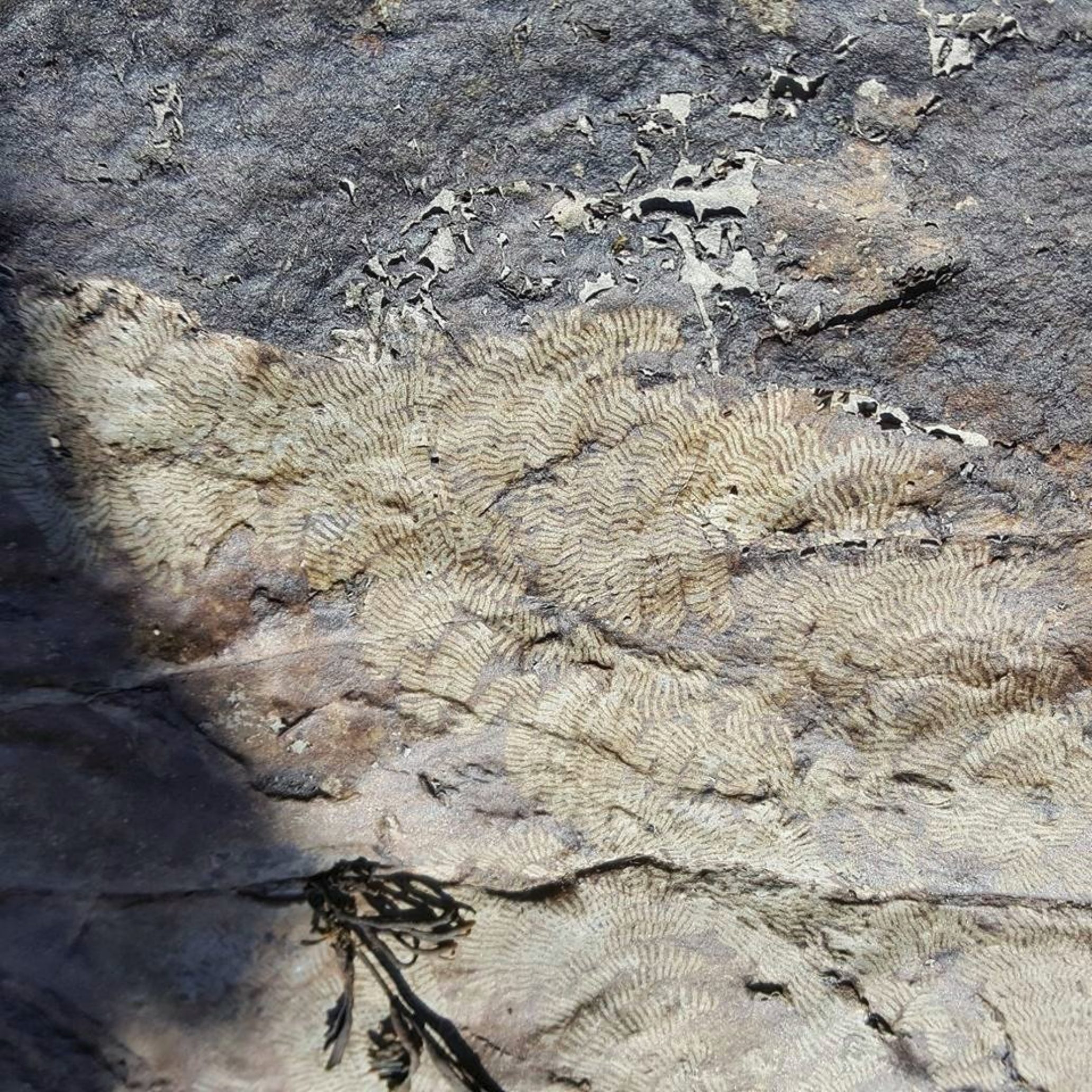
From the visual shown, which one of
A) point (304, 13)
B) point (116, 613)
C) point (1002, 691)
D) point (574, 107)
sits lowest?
point (1002, 691)

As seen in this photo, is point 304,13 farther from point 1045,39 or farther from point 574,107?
point 1045,39

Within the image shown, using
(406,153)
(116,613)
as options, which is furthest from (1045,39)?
(116,613)

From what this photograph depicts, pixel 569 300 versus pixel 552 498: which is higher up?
pixel 569 300

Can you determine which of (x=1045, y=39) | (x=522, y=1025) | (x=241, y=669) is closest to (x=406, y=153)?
(x=241, y=669)

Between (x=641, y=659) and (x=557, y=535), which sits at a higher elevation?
(x=557, y=535)
